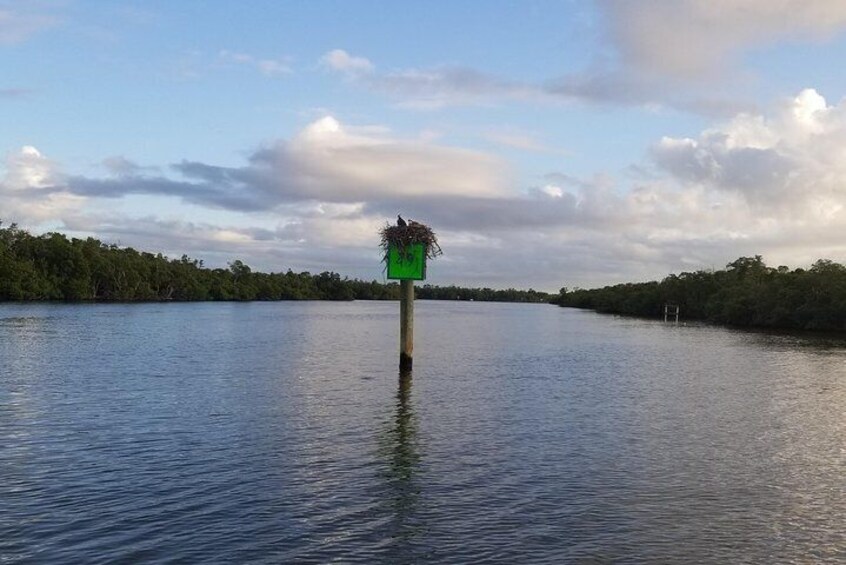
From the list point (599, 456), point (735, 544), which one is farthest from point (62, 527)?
point (599, 456)

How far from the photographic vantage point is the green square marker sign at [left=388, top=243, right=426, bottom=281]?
110ft

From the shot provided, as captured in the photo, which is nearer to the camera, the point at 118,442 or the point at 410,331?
the point at 118,442

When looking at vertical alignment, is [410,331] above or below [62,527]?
above

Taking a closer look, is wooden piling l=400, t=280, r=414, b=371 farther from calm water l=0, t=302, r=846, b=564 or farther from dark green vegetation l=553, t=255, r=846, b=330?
dark green vegetation l=553, t=255, r=846, b=330

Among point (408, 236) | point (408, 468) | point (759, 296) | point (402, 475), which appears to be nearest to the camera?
point (402, 475)

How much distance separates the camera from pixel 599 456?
62.1ft

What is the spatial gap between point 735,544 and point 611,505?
8.41 ft

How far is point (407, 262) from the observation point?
111 feet

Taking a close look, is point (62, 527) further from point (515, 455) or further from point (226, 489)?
point (515, 455)

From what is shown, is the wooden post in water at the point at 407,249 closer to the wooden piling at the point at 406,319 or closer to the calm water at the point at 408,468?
the wooden piling at the point at 406,319

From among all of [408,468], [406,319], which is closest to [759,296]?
[406,319]

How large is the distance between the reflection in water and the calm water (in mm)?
66

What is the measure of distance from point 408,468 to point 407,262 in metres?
17.6

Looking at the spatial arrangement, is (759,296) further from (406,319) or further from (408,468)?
(408,468)
